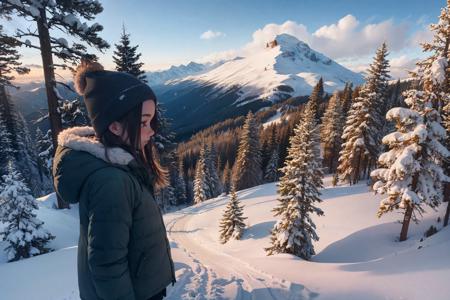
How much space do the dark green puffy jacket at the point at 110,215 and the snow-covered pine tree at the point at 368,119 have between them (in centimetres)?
3317

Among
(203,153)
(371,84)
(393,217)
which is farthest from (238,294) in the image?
(203,153)

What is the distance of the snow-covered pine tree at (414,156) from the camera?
15633 mm

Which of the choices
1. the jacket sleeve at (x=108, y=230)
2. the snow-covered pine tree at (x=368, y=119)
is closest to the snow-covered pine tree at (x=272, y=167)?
the snow-covered pine tree at (x=368, y=119)

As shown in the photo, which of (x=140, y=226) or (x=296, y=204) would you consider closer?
(x=140, y=226)

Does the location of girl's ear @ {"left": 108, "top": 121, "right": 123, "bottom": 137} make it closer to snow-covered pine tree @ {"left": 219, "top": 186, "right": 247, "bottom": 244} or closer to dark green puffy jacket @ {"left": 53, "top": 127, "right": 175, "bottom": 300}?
dark green puffy jacket @ {"left": 53, "top": 127, "right": 175, "bottom": 300}

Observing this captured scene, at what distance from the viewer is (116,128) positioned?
2.57 metres

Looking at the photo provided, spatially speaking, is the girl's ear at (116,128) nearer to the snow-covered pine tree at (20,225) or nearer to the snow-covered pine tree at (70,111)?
the snow-covered pine tree at (70,111)

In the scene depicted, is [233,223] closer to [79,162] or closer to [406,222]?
[406,222]

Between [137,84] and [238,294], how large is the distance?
5.94 m

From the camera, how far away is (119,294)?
2330 mm

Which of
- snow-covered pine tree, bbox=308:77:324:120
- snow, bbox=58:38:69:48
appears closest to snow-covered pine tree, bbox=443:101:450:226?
snow, bbox=58:38:69:48

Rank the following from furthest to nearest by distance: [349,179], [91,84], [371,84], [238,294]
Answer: [349,179] → [371,84] → [238,294] → [91,84]

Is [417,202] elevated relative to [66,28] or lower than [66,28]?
lower

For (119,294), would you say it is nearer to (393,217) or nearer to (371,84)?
(393,217)
